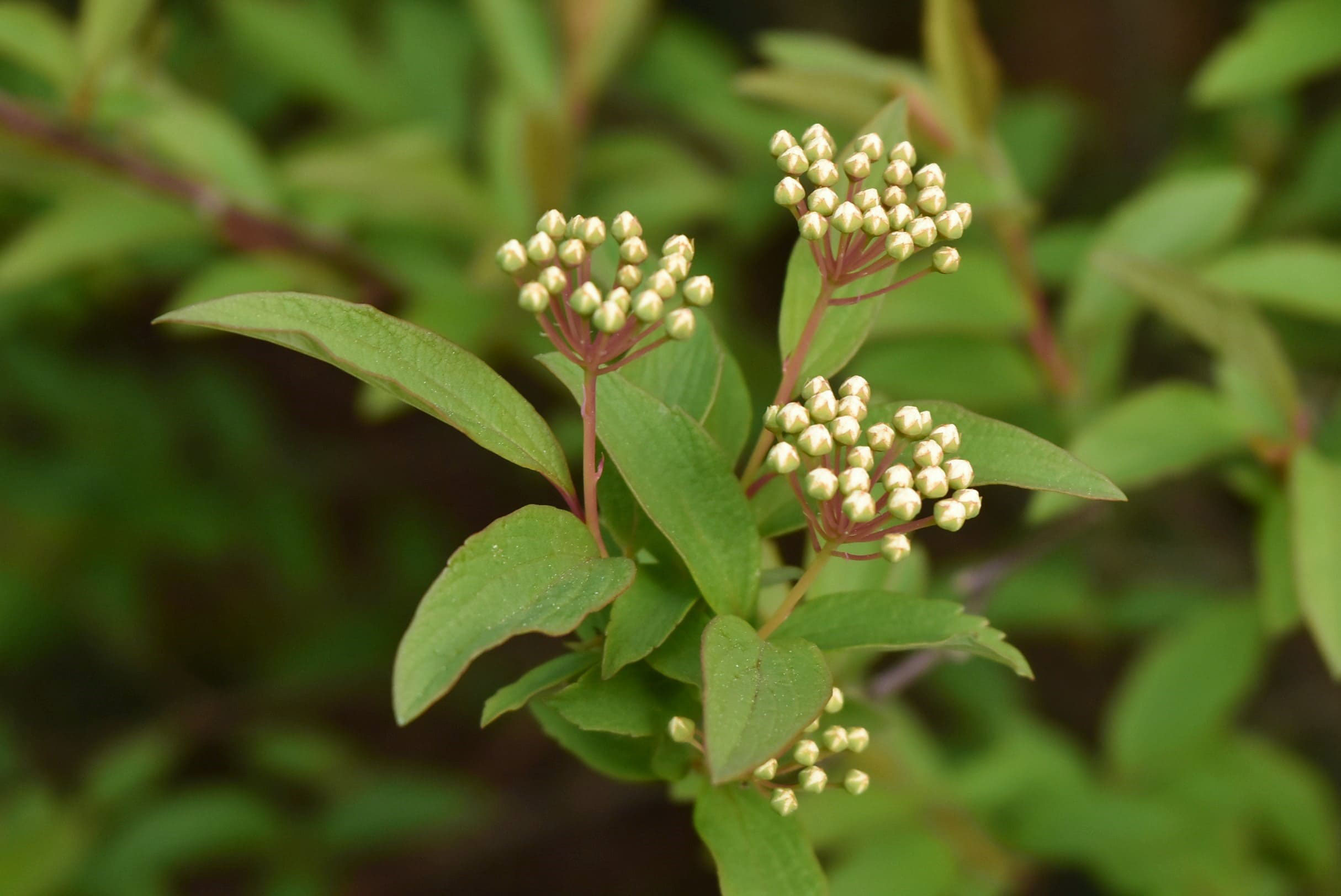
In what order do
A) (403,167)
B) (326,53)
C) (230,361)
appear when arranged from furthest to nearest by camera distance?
(230,361), (326,53), (403,167)

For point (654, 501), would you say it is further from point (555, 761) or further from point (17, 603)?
point (555, 761)

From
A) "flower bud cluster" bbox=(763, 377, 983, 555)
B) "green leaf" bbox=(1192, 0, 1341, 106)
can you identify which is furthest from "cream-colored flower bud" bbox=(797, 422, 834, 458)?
"green leaf" bbox=(1192, 0, 1341, 106)

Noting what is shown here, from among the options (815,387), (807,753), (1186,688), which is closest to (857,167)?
(815,387)

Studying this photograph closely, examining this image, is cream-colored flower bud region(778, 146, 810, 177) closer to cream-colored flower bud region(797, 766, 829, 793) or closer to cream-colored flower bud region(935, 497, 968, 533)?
cream-colored flower bud region(935, 497, 968, 533)

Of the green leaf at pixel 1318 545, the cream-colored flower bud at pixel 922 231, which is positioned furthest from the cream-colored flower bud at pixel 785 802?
the green leaf at pixel 1318 545

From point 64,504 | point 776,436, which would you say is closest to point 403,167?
point 776,436

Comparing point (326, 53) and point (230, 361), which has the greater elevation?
point (326, 53)
